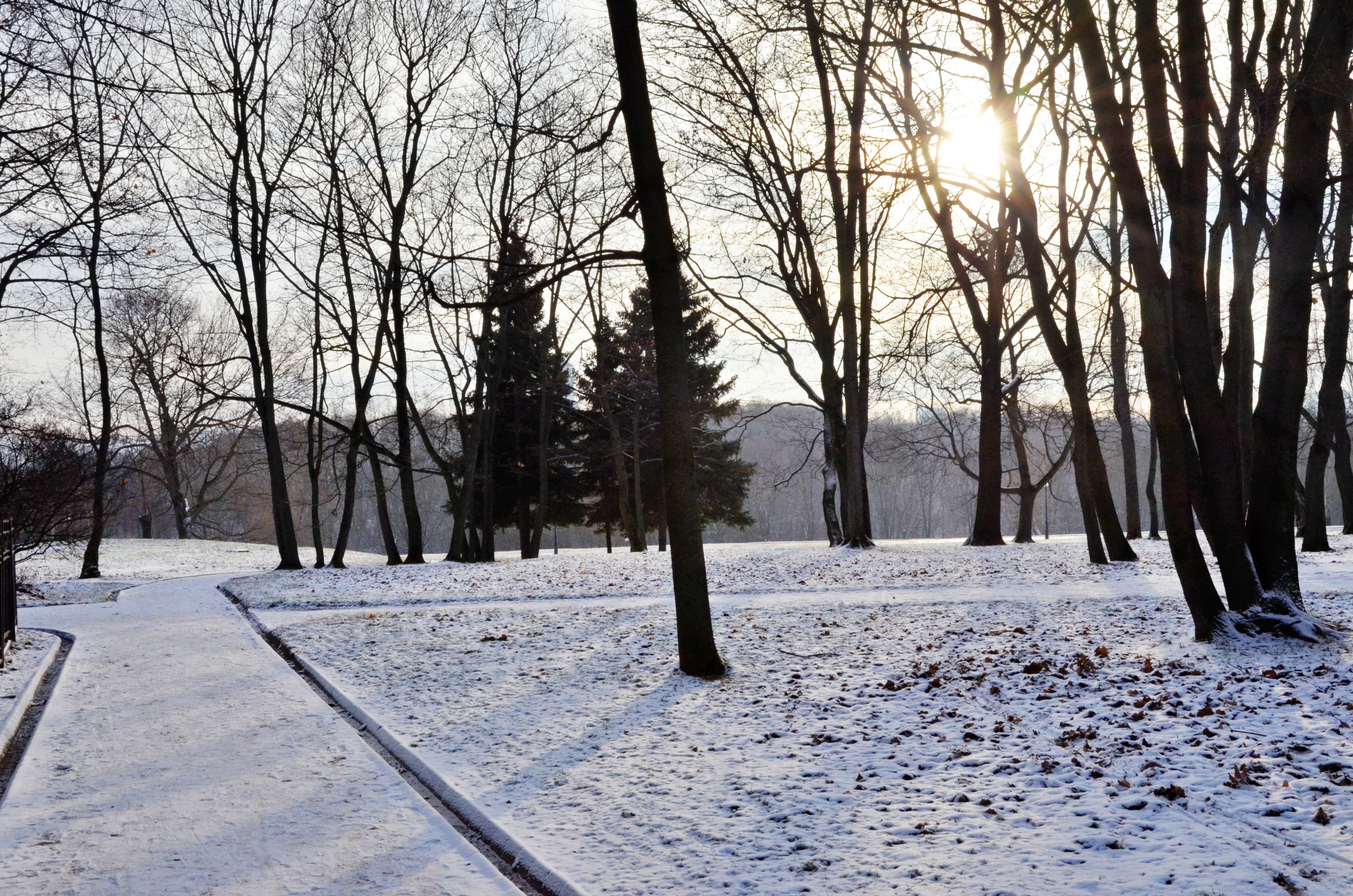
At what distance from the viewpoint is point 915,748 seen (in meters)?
5.02

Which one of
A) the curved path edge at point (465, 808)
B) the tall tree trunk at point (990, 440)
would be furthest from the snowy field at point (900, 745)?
the tall tree trunk at point (990, 440)

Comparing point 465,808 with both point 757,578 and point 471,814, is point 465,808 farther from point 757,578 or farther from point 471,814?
point 757,578

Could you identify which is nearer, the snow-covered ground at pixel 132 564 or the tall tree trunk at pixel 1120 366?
the snow-covered ground at pixel 132 564

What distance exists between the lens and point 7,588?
31.3 feet

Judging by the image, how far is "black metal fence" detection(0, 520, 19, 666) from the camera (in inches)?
359

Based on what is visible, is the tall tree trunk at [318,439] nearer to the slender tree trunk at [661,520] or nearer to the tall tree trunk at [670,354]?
the slender tree trunk at [661,520]

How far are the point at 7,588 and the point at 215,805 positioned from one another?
6.80m

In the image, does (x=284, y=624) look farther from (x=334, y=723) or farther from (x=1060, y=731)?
(x=1060, y=731)

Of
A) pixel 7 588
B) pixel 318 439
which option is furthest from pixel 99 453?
pixel 7 588

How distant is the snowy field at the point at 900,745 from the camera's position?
3535 mm

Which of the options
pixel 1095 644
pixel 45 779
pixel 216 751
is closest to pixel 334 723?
pixel 216 751

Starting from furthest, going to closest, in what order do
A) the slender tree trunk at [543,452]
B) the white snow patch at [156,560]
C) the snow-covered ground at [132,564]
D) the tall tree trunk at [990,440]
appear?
1. the slender tree trunk at [543,452]
2. the white snow patch at [156,560]
3. the tall tree trunk at [990,440]
4. the snow-covered ground at [132,564]

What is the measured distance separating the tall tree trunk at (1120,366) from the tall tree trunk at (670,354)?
1469 centimetres

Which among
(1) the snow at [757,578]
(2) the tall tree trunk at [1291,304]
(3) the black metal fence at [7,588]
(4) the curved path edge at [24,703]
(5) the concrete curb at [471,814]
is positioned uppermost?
(2) the tall tree trunk at [1291,304]
